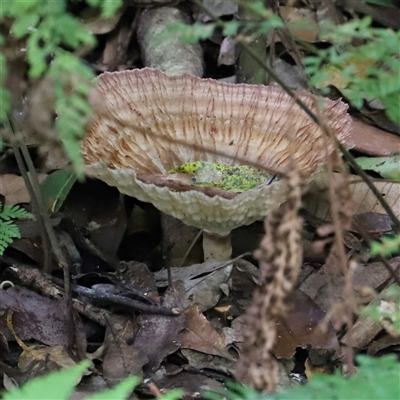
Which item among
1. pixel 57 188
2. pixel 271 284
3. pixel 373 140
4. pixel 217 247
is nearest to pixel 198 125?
pixel 217 247

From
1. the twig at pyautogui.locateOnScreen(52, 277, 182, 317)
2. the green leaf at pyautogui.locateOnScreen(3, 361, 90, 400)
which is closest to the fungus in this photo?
the twig at pyautogui.locateOnScreen(52, 277, 182, 317)

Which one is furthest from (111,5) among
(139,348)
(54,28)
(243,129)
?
(243,129)

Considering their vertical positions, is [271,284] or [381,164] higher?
[271,284]

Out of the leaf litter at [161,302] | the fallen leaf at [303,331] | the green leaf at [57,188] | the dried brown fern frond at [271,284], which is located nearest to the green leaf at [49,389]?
the dried brown fern frond at [271,284]

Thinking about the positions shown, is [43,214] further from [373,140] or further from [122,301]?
[373,140]

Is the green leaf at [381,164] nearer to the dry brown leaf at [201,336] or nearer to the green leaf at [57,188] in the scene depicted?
the dry brown leaf at [201,336]

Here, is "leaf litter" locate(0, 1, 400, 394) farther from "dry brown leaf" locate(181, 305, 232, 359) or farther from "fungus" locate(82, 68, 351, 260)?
"fungus" locate(82, 68, 351, 260)
